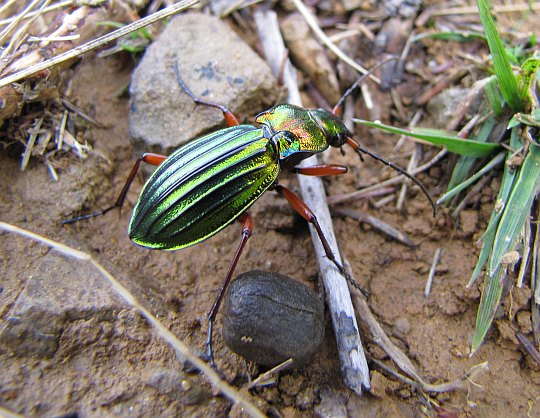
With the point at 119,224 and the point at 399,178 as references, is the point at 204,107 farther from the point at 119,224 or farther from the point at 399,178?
the point at 399,178

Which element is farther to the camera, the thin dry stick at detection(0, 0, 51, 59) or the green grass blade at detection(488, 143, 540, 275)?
the thin dry stick at detection(0, 0, 51, 59)

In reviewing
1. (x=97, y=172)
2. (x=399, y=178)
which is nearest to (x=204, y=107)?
(x=97, y=172)

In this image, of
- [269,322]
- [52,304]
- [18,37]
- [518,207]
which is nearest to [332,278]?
[269,322]

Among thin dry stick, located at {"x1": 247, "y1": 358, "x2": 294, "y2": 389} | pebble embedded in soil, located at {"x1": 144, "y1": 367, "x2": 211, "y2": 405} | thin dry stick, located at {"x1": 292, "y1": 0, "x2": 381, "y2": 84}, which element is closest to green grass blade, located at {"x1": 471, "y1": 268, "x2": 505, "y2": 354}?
thin dry stick, located at {"x1": 247, "y1": 358, "x2": 294, "y2": 389}

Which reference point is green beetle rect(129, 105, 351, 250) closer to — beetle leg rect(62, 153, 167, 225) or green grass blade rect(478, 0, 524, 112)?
beetle leg rect(62, 153, 167, 225)

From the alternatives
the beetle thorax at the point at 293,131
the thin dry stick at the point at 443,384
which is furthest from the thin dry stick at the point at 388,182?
the thin dry stick at the point at 443,384

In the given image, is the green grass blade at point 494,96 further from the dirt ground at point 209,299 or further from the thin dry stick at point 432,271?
the thin dry stick at point 432,271
